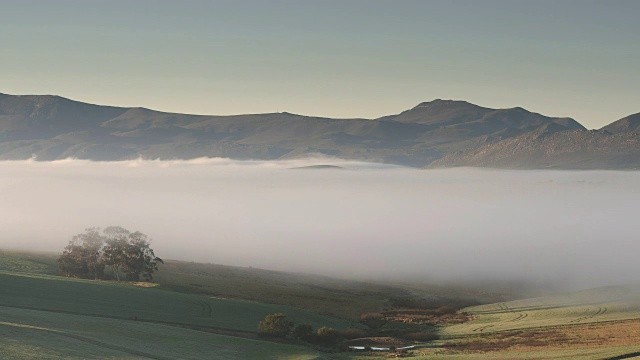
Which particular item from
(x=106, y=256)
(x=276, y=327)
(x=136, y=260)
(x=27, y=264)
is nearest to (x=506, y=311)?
(x=276, y=327)

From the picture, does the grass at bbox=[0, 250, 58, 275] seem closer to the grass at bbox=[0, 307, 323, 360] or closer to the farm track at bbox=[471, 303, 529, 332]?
the grass at bbox=[0, 307, 323, 360]

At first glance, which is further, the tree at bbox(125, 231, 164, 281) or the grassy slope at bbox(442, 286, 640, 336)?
the tree at bbox(125, 231, 164, 281)

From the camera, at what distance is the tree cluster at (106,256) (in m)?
175

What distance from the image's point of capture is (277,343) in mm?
104688

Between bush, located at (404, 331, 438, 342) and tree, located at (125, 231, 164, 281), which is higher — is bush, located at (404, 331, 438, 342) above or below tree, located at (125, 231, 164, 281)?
below

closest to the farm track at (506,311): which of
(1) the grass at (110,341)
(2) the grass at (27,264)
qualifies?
(1) the grass at (110,341)

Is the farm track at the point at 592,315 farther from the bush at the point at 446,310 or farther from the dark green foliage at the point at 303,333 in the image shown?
the dark green foliage at the point at 303,333

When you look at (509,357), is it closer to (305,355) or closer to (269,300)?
(305,355)

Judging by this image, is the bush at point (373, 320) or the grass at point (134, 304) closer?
the grass at point (134, 304)

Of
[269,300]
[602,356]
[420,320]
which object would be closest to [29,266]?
[269,300]

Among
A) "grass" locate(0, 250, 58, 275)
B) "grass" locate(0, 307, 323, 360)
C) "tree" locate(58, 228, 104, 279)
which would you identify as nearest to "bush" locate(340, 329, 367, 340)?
"grass" locate(0, 307, 323, 360)

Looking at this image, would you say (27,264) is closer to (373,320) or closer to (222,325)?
(222,325)

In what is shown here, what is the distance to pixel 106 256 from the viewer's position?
584 feet

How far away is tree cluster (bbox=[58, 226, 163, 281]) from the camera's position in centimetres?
17462
